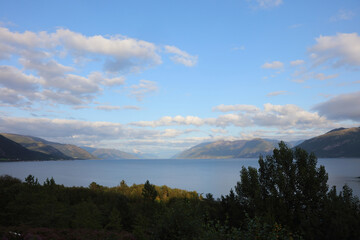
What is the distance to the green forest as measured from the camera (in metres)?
12.1

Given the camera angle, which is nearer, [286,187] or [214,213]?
[214,213]

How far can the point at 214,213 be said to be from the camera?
91.9ft

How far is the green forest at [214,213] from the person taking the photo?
12055 mm

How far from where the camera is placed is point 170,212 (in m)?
11.6

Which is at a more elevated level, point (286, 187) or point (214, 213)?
point (286, 187)

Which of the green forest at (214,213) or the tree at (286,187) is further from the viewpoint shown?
the tree at (286,187)

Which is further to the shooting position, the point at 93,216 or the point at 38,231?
the point at 93,216

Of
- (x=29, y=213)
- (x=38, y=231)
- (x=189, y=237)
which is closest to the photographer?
(x=189, y=237)

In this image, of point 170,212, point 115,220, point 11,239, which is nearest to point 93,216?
point 115,220

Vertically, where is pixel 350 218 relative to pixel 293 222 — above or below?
above

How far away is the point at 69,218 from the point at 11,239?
845cm

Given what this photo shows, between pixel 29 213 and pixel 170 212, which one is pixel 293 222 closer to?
pixel 170 212

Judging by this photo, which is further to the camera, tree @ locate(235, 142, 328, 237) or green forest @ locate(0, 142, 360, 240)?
tree @ locate(235, 142, 328, 237)

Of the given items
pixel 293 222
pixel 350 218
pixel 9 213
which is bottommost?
pixel 293 222
